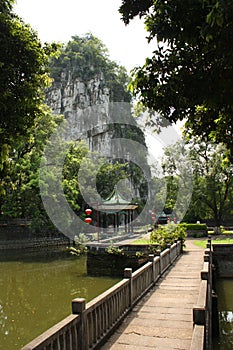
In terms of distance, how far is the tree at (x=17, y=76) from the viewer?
7.09m

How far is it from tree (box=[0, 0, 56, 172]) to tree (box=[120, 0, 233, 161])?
2.68 meters

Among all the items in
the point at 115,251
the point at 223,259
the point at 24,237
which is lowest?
the point at 223,259

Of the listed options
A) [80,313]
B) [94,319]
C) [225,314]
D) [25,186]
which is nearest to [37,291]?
[225,314]

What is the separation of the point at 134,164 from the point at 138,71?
5916 centimetres

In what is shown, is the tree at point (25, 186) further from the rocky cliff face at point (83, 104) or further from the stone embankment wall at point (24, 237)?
the rocky cliff face at point (83, 104)

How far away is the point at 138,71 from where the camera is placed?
586cm

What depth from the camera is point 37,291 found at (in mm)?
15172

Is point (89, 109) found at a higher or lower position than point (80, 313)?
higher

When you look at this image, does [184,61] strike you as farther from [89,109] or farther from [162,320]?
[89,109]

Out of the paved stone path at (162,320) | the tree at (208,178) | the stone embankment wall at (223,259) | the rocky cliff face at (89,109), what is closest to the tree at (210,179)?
the tree at (208,178)

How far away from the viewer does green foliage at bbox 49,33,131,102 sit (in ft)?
208

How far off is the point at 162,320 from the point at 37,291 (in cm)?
983

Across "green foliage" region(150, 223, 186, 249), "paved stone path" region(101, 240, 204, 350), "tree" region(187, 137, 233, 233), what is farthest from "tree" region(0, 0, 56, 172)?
"tree" region(187, 137, 233, 233)

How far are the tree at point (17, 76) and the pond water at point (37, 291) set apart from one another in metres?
5.64
